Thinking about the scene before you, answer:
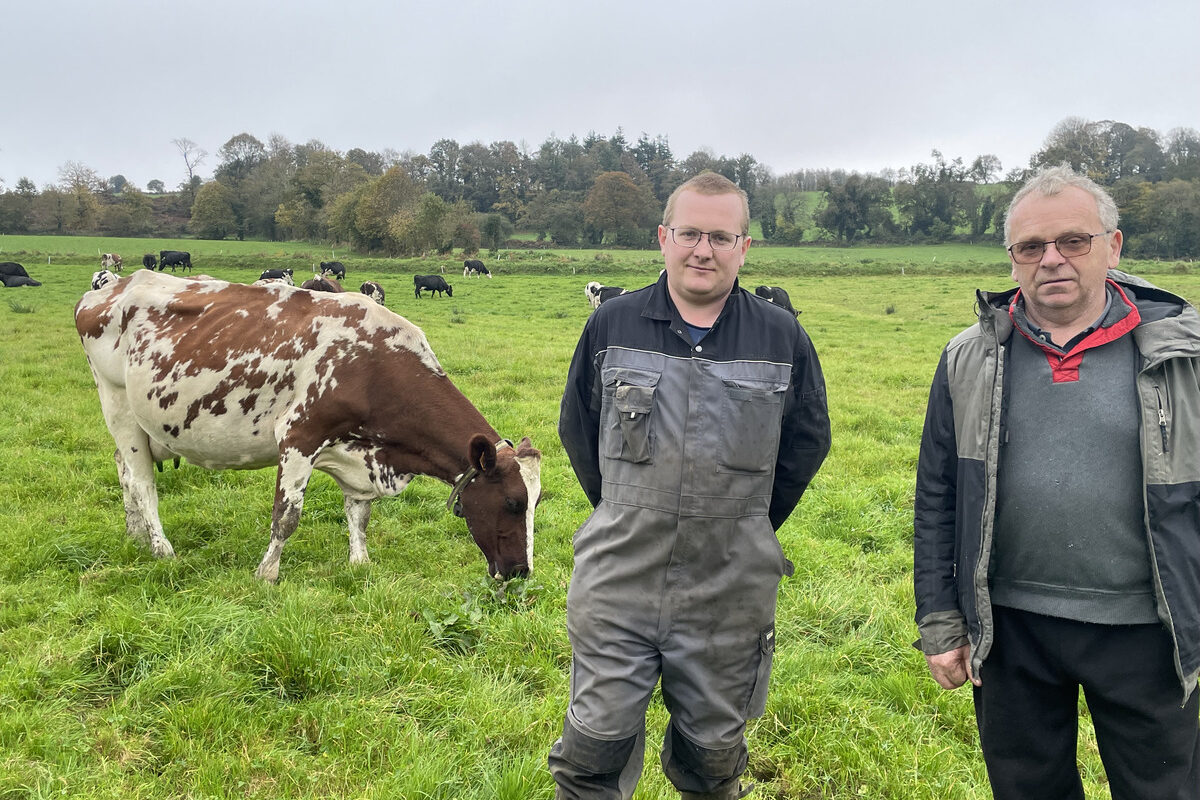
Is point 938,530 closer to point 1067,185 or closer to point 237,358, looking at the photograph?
point 1067,185

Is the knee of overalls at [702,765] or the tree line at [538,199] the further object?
the tree line at [538,199]

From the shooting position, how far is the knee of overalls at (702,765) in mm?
2578

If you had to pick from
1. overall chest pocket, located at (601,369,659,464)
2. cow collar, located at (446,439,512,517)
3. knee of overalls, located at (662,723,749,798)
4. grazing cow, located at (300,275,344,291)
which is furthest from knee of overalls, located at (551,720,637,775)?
grazing cow, located at (300,275,344,291)

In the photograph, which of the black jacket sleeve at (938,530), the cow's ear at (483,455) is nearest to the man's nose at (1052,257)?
the black jacket sleeve at (938,530)

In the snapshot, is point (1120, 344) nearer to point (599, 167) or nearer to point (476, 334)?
point (476, 334)

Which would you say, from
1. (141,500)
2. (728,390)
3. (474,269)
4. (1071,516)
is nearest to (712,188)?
(728,390)

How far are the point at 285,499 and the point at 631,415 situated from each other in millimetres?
3815

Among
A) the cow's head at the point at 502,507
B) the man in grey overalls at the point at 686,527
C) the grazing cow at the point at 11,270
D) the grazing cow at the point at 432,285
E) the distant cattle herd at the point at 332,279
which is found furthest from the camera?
the grazing cow at the point at 432,285

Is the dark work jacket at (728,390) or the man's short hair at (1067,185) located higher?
the man's short hair at (1067,185)

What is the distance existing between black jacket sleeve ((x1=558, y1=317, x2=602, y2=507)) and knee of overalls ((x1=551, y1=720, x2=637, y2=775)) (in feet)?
2.79

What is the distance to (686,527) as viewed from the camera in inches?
97.1

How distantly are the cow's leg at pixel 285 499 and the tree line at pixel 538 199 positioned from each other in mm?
47094

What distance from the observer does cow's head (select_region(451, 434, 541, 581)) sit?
506 cm

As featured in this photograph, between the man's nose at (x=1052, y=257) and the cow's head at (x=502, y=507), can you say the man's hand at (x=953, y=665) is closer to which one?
the man's nose at (x=1052, y=257)
